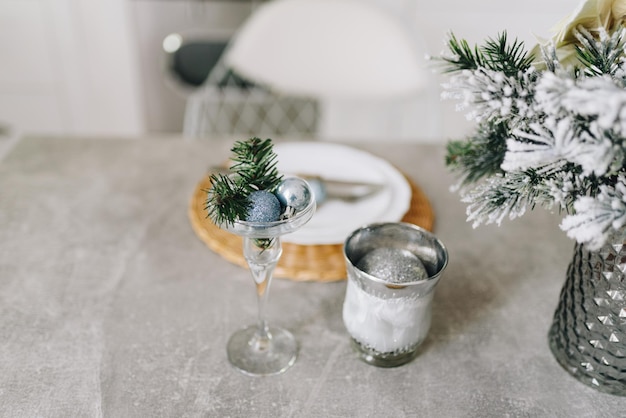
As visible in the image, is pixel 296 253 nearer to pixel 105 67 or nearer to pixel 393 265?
pixel 393 265

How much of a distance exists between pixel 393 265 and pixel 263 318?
6.5 inches

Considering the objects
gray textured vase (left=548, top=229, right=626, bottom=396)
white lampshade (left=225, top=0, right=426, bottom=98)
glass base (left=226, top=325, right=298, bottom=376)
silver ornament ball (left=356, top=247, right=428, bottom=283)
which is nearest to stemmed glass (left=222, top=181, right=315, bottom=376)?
glass base (left=226, top=325, right=298, bottom=376)

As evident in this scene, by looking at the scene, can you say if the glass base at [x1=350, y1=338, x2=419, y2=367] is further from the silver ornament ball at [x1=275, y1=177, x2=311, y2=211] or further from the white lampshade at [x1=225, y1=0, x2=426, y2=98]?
the white lampshade at [x1=225, y1=0, x2=426, y2=98]

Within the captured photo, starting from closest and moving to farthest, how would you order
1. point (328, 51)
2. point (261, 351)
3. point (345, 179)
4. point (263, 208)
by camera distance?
point (263, 208), point (261, 351), point (345, 179), point (328, 51)

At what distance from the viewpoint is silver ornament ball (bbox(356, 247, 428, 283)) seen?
60cm

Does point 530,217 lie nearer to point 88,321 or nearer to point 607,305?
point 607,305

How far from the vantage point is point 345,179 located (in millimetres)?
958

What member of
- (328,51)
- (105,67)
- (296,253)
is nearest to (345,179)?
(296,253)

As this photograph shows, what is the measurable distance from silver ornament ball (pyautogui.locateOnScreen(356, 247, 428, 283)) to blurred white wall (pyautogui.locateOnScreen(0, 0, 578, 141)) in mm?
1284

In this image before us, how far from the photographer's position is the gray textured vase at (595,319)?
22.0 inches

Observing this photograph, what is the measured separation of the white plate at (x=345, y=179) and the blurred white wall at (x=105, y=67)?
91 centimetres

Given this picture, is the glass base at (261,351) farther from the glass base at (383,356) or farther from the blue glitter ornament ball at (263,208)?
the blue glitter ornament ball at (263,208)

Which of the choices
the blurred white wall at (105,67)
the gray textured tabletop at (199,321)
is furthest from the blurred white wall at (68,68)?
the gray textured tabletop at (199,321)

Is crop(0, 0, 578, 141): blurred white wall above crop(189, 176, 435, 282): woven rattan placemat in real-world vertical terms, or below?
below
